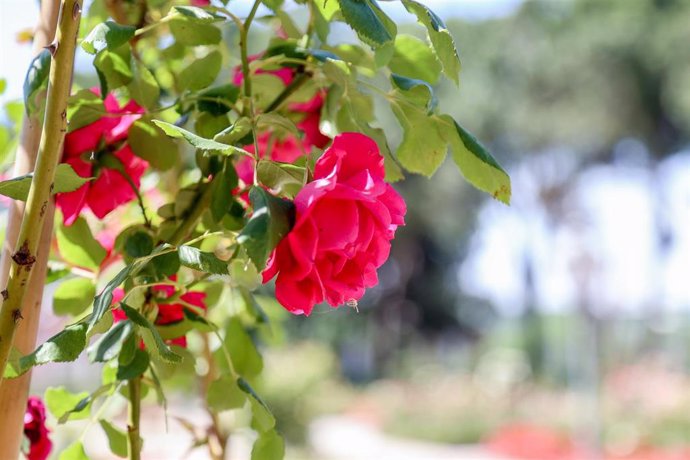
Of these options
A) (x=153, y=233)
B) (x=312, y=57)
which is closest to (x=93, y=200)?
(x=153, y=233)

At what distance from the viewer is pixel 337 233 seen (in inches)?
12.0

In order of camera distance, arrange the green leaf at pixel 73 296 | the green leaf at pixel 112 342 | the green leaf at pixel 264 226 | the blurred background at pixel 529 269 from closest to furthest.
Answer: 1. the green leaf at pixel 264 226
2. the green leaf at pixel 112 342
3. the green leaf at pixel 73 296
4. the blurred background at pixel 529 269

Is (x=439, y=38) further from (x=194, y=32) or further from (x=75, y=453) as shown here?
(x=75, y=453)

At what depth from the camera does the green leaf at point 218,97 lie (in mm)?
429

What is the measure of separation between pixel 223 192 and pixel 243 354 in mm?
164

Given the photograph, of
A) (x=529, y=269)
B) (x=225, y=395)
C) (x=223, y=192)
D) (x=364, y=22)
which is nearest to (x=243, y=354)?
(x=225, y=395)

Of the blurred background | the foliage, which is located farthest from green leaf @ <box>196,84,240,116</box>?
the blurred background

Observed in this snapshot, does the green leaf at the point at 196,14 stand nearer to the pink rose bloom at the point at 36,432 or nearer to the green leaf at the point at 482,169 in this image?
the green leaf at the point at 482,169

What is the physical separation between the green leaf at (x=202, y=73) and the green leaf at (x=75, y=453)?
0.70 feet

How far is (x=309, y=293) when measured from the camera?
0.32 metres

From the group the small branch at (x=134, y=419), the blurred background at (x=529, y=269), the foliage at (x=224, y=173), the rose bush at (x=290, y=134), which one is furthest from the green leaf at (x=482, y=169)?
the blurred background at (x=529, y=269)

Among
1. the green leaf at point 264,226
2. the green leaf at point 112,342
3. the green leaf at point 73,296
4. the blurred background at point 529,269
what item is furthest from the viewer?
the blurred background at point 529,269

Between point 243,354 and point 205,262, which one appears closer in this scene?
point 205,262

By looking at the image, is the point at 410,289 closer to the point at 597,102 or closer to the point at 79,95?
the point at 597,102
